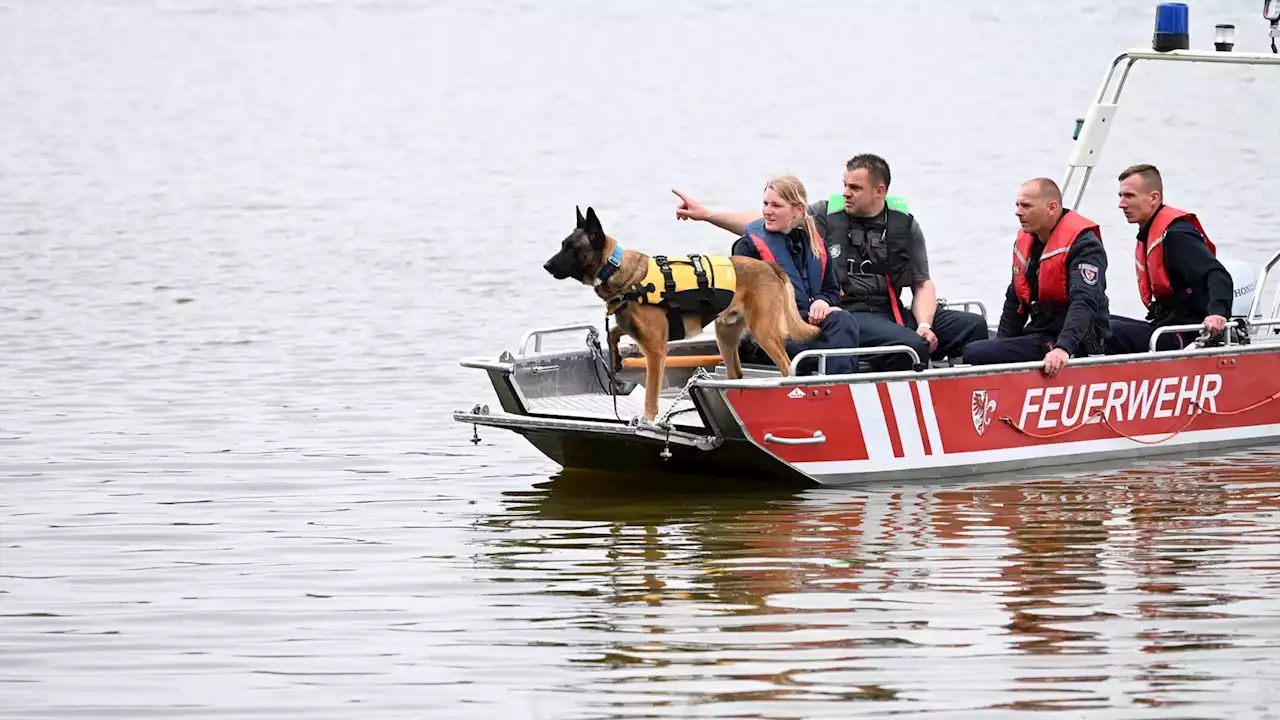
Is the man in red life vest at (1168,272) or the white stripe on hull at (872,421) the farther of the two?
the man in red life vest at (1168,272)

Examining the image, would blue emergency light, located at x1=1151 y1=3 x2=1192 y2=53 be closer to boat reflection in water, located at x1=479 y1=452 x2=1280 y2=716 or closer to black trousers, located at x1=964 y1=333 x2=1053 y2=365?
black trousers, located at x1=964 y1=333 x2=1053 y2=365

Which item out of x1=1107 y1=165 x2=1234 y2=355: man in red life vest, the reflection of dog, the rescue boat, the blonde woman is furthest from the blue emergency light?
the reflection of dog

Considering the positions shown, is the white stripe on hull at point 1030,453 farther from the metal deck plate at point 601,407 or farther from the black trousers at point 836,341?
the metal deck plate at point 601,407

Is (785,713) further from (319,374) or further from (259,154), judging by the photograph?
(259,154)

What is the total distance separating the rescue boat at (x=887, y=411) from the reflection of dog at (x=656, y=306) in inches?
7.7

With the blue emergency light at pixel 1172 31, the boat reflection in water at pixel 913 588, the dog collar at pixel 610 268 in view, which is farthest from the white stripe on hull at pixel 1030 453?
the blue emergency light at pixel 1172 31

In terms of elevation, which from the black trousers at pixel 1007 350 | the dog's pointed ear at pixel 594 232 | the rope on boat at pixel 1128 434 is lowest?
the rope on boat at pixel 1128 434

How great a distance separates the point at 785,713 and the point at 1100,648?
1302 millimetres

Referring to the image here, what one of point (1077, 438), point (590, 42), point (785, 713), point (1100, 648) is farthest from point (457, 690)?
point (590, 42)

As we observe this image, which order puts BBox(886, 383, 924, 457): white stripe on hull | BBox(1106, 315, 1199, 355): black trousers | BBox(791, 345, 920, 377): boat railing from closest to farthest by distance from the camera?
BBox(791, 345, 920, 377): boat railing < BBox(886, 383, 924, 457): white stripe on hull < BBox(1106, 315, 1199, 355): black trousers

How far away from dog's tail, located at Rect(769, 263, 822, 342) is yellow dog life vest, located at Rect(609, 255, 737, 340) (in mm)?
338

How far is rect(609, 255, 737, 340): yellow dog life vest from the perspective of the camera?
8742mm

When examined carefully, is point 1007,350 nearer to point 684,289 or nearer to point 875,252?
point 875,252

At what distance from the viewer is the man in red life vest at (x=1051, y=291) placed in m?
9.29
